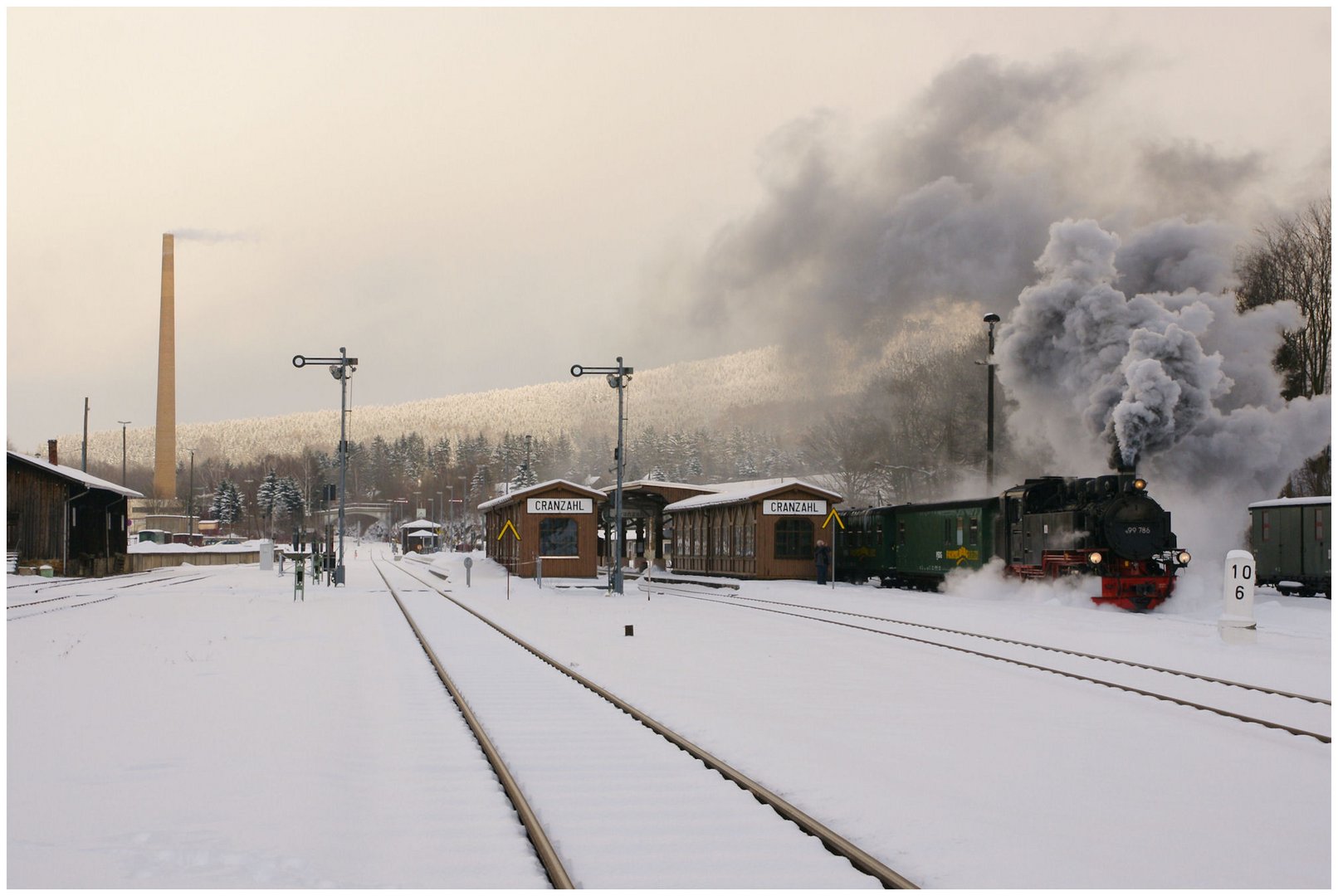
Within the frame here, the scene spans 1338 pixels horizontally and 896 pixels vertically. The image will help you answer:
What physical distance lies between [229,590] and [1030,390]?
25.6 metres

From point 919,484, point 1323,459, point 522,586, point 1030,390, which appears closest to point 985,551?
point 1030,390

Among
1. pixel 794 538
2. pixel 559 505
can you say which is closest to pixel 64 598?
pixel 559 505

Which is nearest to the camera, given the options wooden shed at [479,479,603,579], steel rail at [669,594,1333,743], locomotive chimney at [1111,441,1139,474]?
steel rail at [669,594,1333,743]

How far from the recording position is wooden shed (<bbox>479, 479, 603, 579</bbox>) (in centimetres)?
3988

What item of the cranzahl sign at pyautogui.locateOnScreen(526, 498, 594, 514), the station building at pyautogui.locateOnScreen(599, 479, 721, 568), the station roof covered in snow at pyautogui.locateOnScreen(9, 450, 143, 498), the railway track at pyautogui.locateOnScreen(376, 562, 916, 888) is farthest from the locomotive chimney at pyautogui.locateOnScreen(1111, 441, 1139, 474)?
the station roof covered in snow at pyautogui.locateOnScreen(9, 450, 143, 498)

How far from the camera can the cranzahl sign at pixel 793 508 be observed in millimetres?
41625

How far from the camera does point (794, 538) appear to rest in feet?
139

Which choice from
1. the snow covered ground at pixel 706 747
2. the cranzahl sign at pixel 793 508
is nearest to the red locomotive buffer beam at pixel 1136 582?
the snow covered ground at pixel 706 747

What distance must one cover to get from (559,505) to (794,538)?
8.49 metres

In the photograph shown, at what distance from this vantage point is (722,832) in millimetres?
6340

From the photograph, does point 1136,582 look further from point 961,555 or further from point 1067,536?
point 961,555

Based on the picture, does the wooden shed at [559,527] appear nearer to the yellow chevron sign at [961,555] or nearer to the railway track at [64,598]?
the railway track at [64,598]

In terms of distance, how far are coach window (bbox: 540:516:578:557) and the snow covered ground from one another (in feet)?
71.9

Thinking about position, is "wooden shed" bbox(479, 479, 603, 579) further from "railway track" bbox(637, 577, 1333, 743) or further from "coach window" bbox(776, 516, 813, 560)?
"railway track" bbox(637, 577, 1333, 743)
